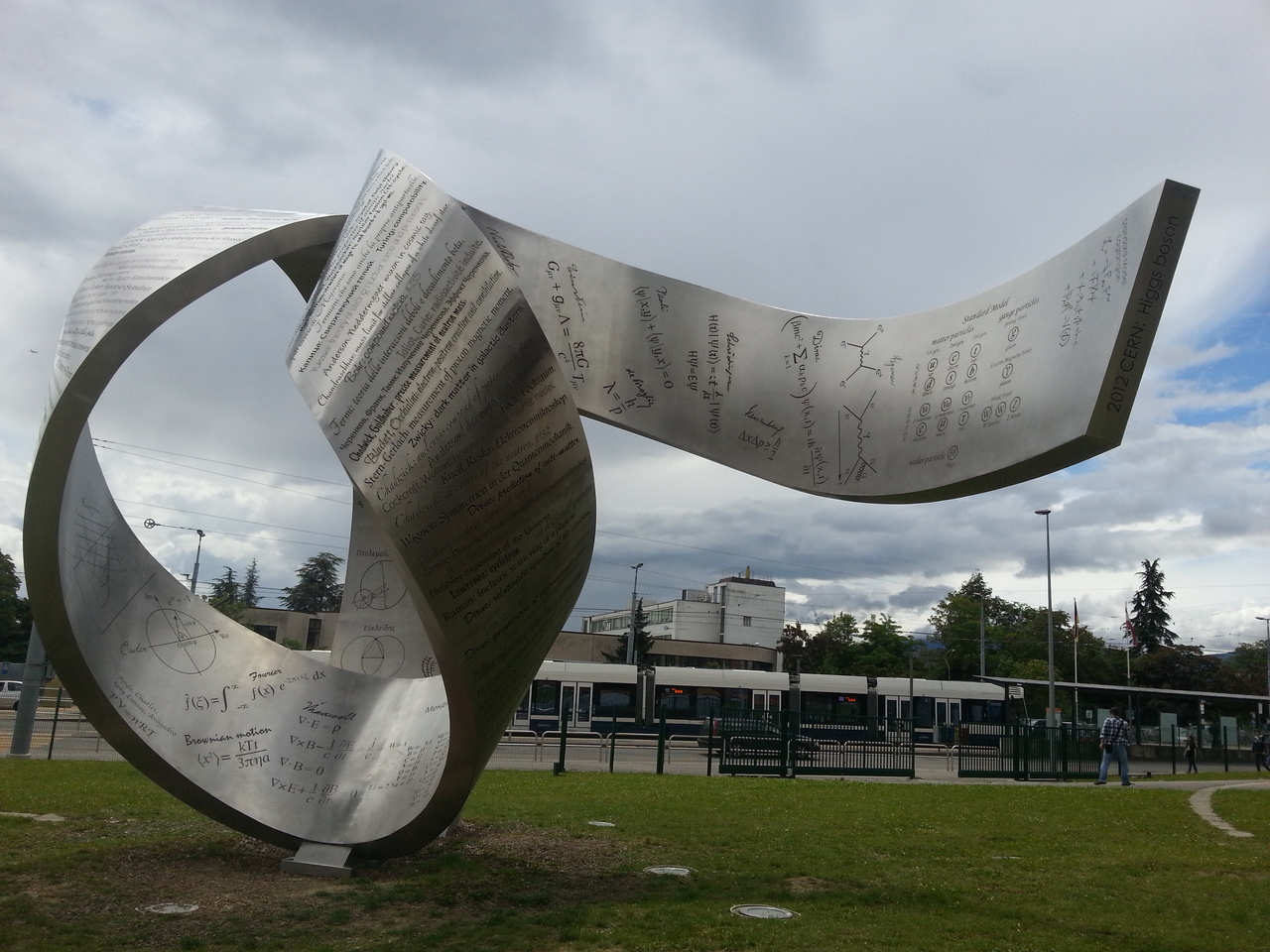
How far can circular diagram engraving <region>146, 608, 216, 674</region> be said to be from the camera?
368 inches

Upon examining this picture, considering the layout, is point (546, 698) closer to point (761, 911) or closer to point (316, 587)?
point (761, 911)

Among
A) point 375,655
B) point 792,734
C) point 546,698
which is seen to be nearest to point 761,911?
point 375,655

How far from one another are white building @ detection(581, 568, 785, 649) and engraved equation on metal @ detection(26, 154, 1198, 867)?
73676 mm

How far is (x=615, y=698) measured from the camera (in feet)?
105

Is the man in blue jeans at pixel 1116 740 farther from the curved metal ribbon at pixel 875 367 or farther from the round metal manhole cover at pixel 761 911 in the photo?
the round metal manhole cover at pixel 761 911

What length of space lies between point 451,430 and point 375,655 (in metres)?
4.39

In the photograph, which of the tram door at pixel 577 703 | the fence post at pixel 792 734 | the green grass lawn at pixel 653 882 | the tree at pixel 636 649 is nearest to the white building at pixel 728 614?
the tree at pixel 636 649

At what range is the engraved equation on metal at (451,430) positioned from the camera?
6.53 meters

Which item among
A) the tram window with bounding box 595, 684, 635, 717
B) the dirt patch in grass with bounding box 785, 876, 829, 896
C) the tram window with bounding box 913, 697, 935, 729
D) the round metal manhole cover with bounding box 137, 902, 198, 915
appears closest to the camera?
the round metal manhole cover with bounding box 137, 902, 198, 915

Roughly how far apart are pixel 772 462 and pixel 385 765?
4055 mm

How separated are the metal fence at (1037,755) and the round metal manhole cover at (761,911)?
16.0 m

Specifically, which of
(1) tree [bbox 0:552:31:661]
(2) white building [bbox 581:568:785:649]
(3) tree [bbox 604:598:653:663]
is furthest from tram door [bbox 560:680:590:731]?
(2) white building [bbox 581:568:785:649]

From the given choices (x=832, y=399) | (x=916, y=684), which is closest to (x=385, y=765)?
(x=832, y=399)

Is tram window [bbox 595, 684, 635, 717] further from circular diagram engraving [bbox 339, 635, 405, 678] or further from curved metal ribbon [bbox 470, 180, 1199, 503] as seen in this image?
curved metal ribbon [bbox 470, 180, 1199, 503]
